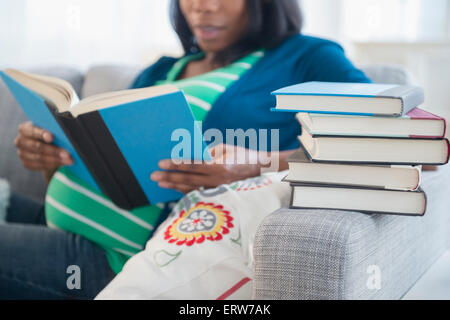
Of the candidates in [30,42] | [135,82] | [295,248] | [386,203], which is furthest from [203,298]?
Result: [30,42]

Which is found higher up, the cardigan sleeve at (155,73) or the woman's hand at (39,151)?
the cardigan sleeve at (155,73)

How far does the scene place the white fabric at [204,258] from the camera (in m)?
0.74

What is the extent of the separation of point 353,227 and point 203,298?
215 millimetres

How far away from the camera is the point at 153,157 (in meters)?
0.92

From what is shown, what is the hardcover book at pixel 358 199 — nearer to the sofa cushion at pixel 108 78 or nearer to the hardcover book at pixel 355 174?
the hardcover book at pixel 355 174

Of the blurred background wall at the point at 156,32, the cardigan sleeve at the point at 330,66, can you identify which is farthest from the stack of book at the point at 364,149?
the blurred background wall at the point at 156,32

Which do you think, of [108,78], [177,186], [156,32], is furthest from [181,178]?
[156,32]

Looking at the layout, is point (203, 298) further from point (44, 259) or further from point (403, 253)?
point (44, 259)

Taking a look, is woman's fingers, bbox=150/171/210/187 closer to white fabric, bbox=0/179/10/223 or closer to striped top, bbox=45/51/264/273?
striped top, bbox=45/51/264/273

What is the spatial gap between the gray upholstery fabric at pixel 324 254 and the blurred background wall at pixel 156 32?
1833 mm

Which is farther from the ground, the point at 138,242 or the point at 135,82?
the point at 135,82

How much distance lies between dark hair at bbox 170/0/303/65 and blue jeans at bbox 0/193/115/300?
539mm

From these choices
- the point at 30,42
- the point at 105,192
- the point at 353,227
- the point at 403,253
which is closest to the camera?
the point at 353,227

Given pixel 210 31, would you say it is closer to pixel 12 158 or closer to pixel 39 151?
pixel 39 151
